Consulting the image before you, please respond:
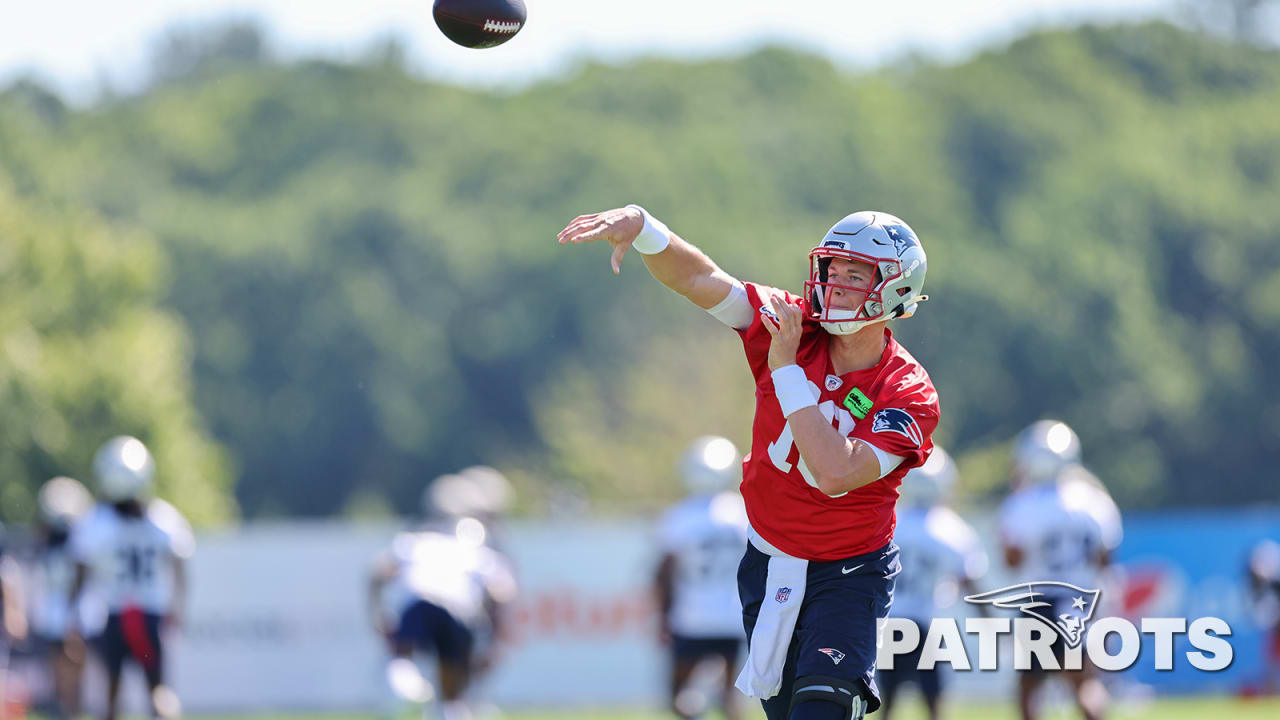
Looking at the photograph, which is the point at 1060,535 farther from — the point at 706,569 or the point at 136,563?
the point at 136,563

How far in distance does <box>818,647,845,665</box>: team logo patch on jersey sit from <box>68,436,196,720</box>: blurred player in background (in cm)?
715

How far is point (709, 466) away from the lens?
12.3 metres

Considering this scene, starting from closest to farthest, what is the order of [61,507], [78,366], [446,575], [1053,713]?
[446,575]
[61,507]
[1053,713]
[78,366]

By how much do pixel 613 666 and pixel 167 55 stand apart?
6819 cm

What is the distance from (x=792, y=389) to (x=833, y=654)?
866 millimetres

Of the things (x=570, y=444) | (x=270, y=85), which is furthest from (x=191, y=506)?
(x=270, y=85)

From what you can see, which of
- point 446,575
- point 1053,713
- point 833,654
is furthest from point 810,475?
point 1053,713

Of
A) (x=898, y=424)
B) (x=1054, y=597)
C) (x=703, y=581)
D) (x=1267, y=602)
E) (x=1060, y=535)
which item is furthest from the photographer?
(x=1267, y=602)

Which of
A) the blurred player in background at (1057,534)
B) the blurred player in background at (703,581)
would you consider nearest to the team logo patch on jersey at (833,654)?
the blurred player in background at (1057,534)

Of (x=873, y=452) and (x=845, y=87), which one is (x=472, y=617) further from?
(x=845, y=87)

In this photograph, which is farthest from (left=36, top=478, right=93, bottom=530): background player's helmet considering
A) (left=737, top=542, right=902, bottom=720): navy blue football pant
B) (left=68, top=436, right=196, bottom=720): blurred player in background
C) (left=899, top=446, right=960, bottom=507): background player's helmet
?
(left=737, top=542, right=902, bottom=720): navy blue football pant

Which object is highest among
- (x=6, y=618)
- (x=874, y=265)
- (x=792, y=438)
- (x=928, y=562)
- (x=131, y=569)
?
(x=6, y=618)

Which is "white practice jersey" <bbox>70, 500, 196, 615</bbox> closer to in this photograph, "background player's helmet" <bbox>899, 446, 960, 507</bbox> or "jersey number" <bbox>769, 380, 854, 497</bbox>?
"background player's helmet" <bbox>899, 446, 960, 507</bbox>

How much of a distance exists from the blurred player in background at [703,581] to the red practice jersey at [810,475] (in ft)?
19.0
